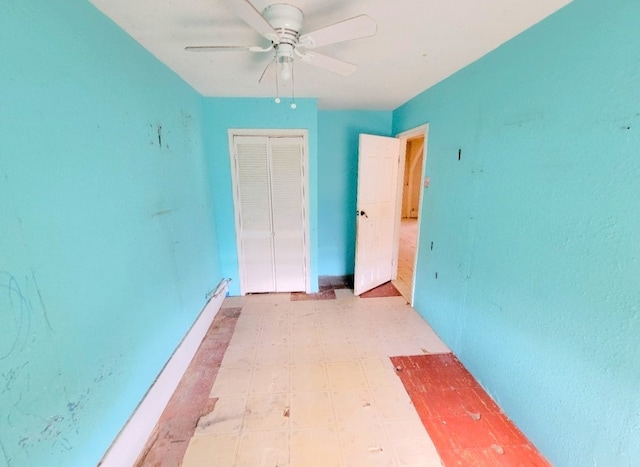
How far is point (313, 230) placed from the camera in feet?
10.4

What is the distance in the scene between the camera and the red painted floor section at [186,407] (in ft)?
4.69

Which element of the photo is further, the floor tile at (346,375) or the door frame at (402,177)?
the door frame at (402,177)

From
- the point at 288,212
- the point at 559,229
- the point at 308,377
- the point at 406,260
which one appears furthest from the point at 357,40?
the point at 406,260

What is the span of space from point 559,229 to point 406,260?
330 cm

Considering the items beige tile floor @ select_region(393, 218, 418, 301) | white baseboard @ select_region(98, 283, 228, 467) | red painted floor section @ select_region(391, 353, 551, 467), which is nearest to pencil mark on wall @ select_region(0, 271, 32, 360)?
white baseboard @ select_region(98, 283, 228, 467)

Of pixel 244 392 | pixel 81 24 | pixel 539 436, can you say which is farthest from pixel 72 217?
pixel 539 436

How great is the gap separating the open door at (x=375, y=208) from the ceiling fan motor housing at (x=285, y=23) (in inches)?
66.4

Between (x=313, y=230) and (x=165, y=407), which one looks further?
(x=313, y=230)

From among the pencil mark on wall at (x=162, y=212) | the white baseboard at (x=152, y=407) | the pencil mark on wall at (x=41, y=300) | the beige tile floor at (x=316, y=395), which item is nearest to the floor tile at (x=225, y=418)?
the beige tile floor at (x=316, y=395)

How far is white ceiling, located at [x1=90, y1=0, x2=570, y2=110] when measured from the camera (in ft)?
4.04

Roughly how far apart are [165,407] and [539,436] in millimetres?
2226

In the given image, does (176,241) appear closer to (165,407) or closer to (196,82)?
(165,407)

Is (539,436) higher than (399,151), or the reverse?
(399,151)

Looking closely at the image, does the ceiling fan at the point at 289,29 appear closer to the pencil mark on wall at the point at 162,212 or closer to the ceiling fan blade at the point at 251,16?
the ceiling fan blade at the point at 251,16
